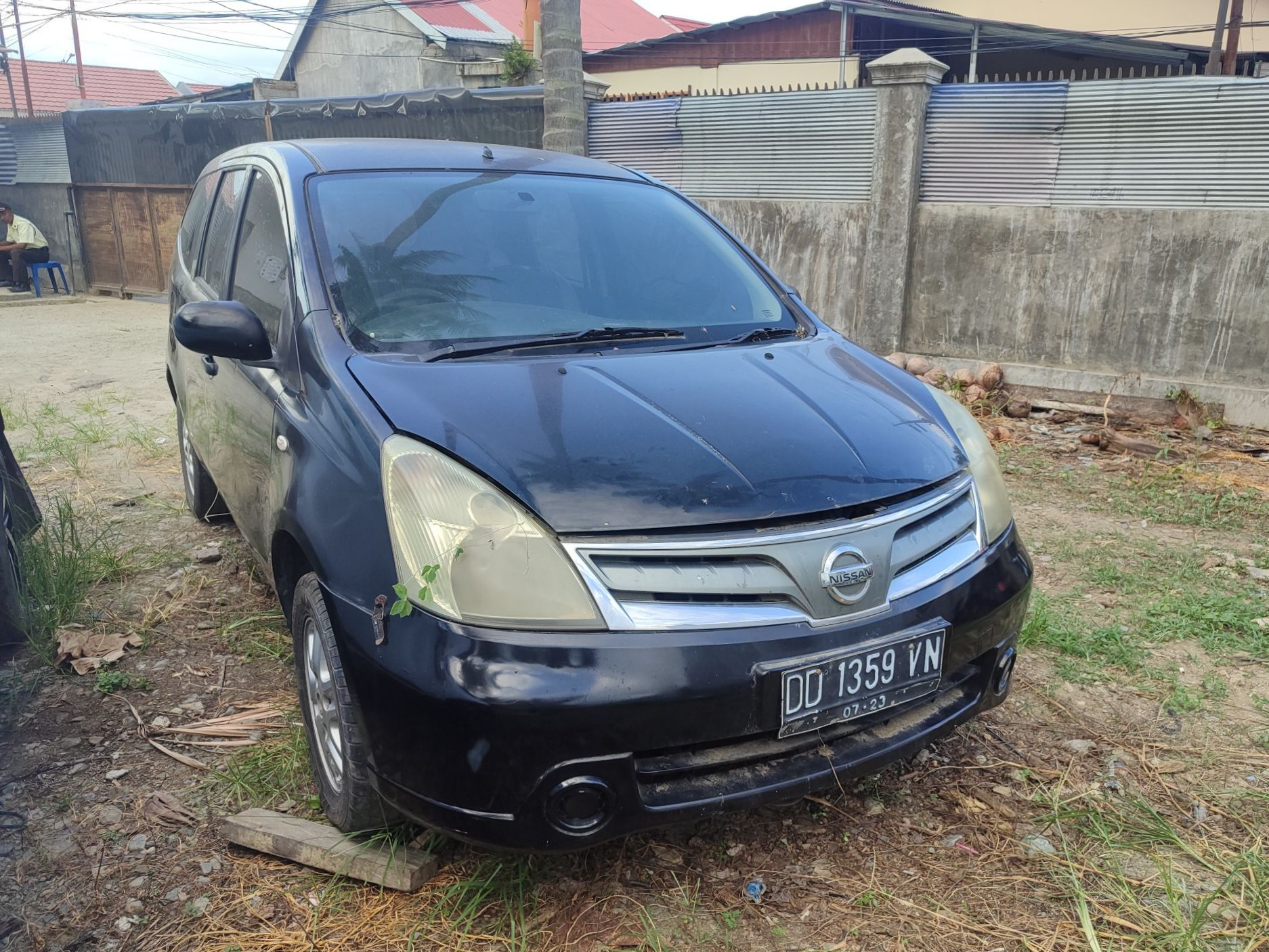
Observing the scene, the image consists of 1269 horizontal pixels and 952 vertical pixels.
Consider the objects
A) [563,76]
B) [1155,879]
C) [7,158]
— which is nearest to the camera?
[1155,879]

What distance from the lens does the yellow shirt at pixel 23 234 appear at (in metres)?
15.6

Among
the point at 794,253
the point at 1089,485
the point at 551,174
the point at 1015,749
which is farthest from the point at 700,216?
the point at 794,253

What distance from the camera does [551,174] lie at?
340cm

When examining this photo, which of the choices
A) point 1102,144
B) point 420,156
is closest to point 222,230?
point 420,156

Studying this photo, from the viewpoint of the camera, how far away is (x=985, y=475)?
2539mm

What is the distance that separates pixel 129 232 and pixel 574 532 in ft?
51.2

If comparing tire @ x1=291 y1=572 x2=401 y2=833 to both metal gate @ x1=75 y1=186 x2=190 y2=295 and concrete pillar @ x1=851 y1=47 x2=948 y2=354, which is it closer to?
concrete pillar @ x1=851 y1=47 x2=948 y2=354

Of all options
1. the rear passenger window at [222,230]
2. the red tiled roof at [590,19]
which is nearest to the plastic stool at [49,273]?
the red tiled roof at [590,19]

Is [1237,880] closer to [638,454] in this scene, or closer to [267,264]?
[638,454]

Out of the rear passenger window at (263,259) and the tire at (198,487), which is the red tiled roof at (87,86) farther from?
the rear passenger window at (263,259)

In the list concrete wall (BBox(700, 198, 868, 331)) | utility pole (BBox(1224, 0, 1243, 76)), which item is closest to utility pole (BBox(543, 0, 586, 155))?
Result: concrete wall (BBox(700, 198, 868, 331))

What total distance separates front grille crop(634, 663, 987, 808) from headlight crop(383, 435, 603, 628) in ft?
1.11

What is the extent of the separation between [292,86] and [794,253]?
1289 cm

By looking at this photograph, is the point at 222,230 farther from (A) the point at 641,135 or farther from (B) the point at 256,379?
(A) the point at 641,135
